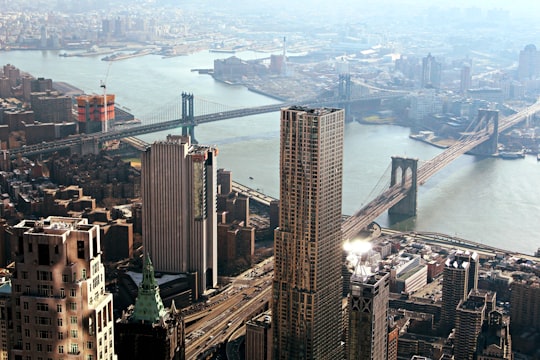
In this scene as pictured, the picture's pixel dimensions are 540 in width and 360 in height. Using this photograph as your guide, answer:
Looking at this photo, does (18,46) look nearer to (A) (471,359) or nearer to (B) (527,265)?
(B) (527,265)

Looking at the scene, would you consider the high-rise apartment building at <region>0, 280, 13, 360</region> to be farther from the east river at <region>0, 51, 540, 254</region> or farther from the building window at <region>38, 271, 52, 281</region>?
the east river at <region>0, 51, 540, 254</region>

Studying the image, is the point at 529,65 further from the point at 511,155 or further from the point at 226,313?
the point at 226,313

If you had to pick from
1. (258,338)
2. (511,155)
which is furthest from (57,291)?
(511,155)

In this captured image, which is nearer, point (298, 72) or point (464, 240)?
point (464, 240)

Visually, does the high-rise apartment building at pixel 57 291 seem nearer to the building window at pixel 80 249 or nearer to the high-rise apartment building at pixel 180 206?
the building window at pixel 80 249

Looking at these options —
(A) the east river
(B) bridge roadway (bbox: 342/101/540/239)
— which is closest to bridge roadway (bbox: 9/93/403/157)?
(A) the east river

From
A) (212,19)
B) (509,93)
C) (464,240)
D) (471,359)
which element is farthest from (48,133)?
(212,19)
